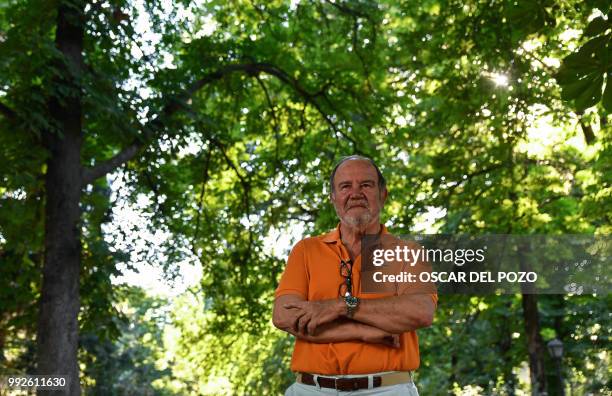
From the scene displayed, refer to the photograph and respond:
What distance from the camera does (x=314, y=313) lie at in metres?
2.98

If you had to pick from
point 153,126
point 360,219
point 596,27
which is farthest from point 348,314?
point 153,126

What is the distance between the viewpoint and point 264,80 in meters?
14.3

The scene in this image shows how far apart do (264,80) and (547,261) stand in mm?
5943

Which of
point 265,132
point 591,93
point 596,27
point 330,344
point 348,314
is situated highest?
point 265,132

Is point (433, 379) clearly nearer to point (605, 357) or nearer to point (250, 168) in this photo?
point (605, 357)

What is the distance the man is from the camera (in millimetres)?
2936

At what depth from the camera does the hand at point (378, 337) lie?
2.93 m

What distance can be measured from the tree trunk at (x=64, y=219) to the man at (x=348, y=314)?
6666 mm

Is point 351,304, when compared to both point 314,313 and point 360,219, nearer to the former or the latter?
point 314,313

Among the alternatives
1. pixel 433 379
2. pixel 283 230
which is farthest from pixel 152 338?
pixel 283 230

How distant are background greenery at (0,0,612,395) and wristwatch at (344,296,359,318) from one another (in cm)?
509

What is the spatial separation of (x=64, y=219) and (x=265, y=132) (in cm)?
546

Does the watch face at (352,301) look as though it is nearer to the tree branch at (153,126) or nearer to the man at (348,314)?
the man at (348,314)

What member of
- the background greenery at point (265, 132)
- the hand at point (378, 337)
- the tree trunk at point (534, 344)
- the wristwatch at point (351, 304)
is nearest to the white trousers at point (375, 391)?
the hand at point (378, 337)
